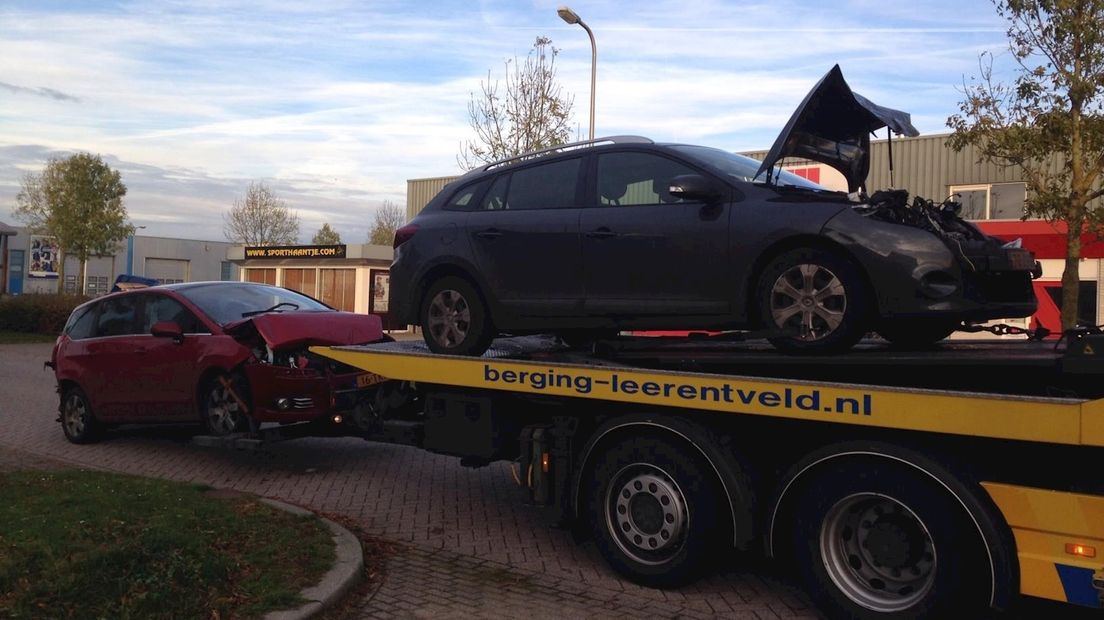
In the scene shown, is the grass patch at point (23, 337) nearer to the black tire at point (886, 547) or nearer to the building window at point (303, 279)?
the building window at point (303, 279)

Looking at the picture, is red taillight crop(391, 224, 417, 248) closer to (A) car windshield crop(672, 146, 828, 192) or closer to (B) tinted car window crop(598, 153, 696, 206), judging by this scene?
(B) tinted car window crop(598, 153, 696, 206)

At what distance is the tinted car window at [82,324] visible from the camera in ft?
32.6

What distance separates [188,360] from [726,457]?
5.65 metres

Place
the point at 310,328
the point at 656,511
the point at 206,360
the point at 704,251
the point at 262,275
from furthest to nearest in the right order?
the point at 262,275 < the point at 206,360 < the point at 310,328 < the point at 704,251 < the point at 656,511

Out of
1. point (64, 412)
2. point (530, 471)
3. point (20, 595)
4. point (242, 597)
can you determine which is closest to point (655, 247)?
point (530, 471)

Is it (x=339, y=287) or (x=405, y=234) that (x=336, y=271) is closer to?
(x=339, y=287)

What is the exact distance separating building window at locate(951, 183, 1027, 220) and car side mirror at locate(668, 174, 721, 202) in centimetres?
1975

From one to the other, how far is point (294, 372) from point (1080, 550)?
242 inches

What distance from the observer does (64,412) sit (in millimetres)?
10148

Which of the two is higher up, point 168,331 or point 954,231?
point 954,231

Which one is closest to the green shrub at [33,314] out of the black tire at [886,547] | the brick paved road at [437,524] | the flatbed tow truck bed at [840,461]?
the brick paved road at [437,524]

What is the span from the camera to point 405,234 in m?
7.14

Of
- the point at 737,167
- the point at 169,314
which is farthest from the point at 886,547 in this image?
the point at 169,314

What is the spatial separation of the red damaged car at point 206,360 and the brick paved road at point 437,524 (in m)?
0.55
